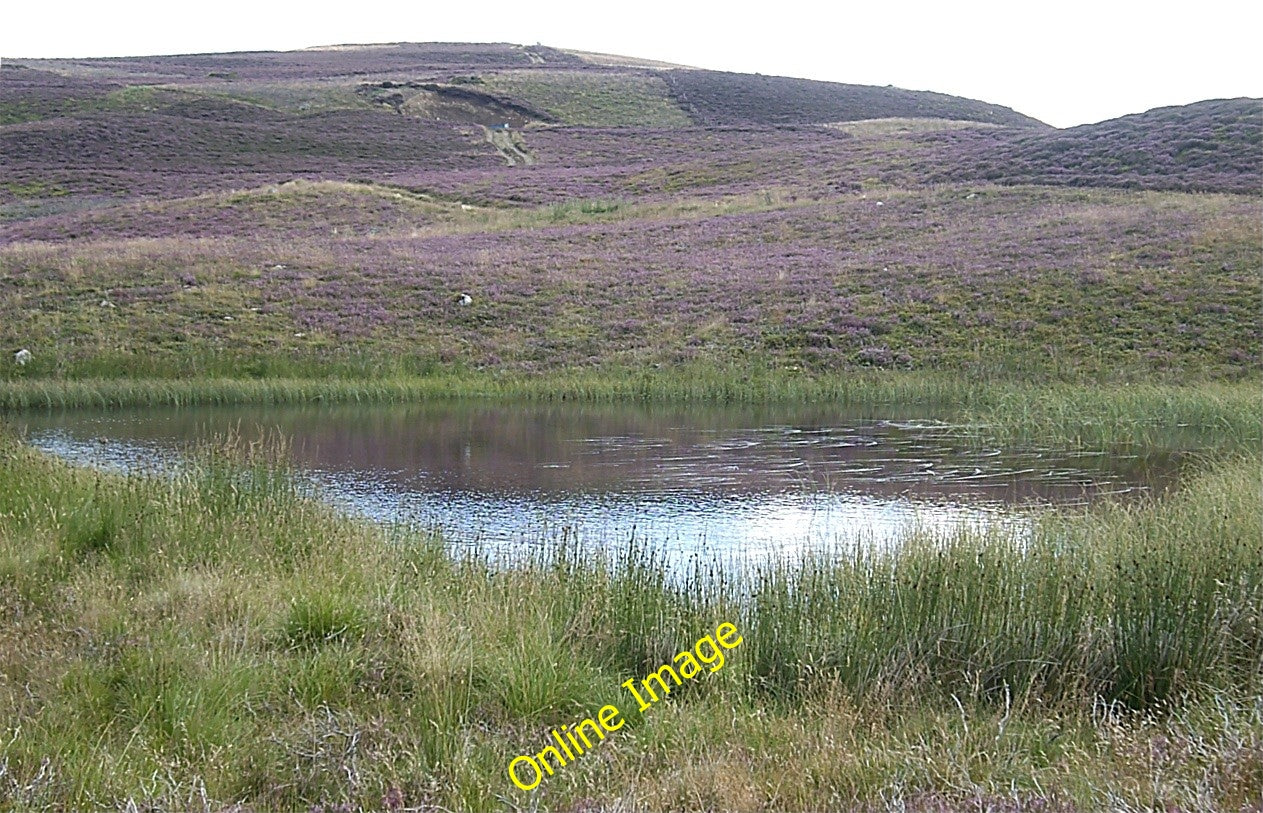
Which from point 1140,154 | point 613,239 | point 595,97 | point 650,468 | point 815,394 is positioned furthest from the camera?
point 595,97

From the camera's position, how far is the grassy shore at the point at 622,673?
160 inches

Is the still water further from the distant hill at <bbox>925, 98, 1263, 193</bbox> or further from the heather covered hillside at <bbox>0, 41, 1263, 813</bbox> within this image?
the distant hill at <bbox>925, 98, 1263, 193</bbox>

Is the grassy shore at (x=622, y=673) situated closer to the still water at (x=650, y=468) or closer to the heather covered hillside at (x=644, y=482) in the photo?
the heather covered hillside at (x=644, y=482)

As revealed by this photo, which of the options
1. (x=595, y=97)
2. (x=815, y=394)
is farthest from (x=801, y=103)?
(x=815, y=394)

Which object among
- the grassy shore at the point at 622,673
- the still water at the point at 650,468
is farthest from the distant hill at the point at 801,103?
the grassy shore at the point at 622,673

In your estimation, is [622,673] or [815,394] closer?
[622,673]

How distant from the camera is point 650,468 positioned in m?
13.8

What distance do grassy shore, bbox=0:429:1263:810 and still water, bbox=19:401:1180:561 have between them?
Result: 1.37m

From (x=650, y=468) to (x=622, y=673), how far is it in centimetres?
822

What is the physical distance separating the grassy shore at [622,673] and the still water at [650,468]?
1373 millimetres

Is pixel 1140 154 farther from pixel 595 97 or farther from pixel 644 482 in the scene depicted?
pixel 595 97

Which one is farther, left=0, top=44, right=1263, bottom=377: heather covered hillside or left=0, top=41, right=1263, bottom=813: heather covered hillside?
left=0, top=44, right=1263, bottom=377: heather covered hillside

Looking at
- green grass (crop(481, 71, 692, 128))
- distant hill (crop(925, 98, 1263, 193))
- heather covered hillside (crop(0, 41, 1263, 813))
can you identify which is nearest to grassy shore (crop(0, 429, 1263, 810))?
heather covered hillside (crop(0, 41, 1263, 813))

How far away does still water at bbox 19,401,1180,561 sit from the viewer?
10.1m
